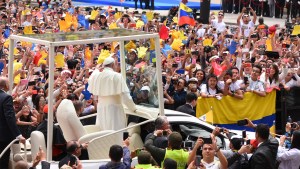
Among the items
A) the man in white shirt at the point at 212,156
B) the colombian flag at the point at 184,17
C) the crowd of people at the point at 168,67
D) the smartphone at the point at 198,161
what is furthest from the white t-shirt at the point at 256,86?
the colombian flag at the point at 184,17

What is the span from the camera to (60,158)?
11461 millimetres

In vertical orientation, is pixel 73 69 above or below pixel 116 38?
below

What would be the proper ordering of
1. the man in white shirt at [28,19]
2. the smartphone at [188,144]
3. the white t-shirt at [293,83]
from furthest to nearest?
1. the man in white shirt at [28,19]
2. the white t-shirt at [293,83]
3. the smartphone at [188,144]

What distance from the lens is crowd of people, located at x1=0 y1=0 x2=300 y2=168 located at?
42.7 feet

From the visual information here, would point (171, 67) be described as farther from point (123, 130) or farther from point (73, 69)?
point (123, 130)

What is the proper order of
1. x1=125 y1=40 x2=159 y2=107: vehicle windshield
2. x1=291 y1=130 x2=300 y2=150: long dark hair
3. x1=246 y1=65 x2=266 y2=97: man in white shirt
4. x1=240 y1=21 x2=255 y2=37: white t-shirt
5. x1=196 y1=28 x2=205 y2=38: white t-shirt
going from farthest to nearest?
x1=196 y1=28 x2=205 y2=38: white t-shirt < x1=240 y1=21 x2=255 y2=37: white t-shirt < x1=246 y1=65 x2=266 y2=97: man in white shirt < x1=125 y1=40 x2=159 y2=107: vehicle windshield < x1=291 y1=130 x2=300 y2=150: long dark hair

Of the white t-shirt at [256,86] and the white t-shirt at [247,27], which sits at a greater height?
the white t-shirt at [247,27]

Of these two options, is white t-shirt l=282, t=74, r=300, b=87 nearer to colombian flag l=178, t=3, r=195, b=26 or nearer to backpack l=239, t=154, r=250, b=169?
backpack l=239, t=154, r=250, b=169

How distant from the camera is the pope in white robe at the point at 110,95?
12.1 metres

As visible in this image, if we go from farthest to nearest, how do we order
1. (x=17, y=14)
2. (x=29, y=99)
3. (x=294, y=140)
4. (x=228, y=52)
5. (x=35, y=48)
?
(x=17, y=14)
(x=228, y=52)
(x=35, y=48)
(x=29, y=99)
(x=294, y=140)

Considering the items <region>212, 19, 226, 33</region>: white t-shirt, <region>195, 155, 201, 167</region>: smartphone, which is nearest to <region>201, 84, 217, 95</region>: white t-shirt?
<region>195, 155, 201, 167</region>: smartphone

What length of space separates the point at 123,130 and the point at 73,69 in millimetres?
5603

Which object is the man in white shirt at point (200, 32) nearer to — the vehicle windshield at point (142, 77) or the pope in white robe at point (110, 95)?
the vehicle windshield at point (142, 77)

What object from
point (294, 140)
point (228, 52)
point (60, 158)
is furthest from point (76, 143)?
point (228, 52)
